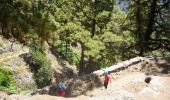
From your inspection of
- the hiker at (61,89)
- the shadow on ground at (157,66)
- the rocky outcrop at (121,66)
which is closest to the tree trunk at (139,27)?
the shadow on ground at (157,66)

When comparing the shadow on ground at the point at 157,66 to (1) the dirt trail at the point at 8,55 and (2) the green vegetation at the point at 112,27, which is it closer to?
(2) the green vegetation at the point at 112,27

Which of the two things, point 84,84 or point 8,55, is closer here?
point 84,84

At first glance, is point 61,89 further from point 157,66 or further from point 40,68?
point 40,68

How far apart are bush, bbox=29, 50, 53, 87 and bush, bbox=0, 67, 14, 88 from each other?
114 inches

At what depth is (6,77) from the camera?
31.9 metres

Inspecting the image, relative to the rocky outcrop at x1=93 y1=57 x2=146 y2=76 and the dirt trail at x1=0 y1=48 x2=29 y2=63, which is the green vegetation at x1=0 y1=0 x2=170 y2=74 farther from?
the rocky outcrop at x1=93 y1=57 x2=146 y2=76

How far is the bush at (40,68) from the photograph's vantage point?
113ft

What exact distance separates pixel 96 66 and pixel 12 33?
29.1 m

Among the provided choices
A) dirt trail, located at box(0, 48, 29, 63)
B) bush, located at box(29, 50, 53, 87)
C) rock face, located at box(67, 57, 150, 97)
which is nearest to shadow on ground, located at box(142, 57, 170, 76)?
rock face, located at box(67, 57, 150, 97)

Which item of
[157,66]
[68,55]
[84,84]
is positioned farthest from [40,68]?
[157,66]

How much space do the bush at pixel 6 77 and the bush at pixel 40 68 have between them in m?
2.90

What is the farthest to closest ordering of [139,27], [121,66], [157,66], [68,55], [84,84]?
1. [68,55]
2. [139,27]
3. [157,66]
4. [121,66]
5. [84,84]

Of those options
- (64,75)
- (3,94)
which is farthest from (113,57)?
(3,94)

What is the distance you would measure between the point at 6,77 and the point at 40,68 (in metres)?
3.83
